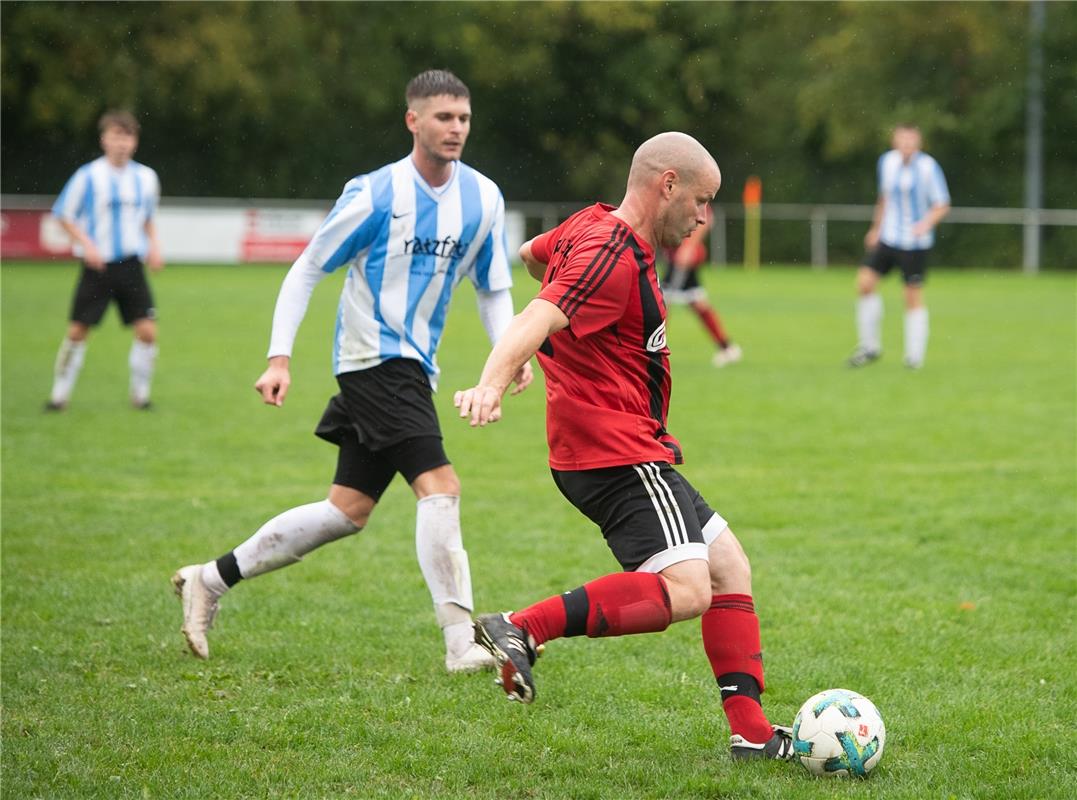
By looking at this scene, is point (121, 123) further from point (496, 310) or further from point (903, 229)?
point (903, 229)

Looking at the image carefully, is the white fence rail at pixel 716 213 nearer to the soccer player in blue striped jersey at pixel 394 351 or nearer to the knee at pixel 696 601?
the soccer player in blue striped jersey at pixel 394 351

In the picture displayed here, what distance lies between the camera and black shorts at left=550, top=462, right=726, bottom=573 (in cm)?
398

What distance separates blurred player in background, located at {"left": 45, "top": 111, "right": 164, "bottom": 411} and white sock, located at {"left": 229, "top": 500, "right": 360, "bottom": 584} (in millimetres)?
6460

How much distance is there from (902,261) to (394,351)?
35.1ft

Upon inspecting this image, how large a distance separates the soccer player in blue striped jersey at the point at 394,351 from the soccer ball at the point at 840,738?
4.44 feet

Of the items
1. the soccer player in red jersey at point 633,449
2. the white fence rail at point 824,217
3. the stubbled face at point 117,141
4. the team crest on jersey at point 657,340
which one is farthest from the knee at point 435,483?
the white fence rail at point 824,217

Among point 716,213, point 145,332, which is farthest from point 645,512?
point 716,213

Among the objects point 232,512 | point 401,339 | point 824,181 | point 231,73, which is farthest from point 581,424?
point 824,181

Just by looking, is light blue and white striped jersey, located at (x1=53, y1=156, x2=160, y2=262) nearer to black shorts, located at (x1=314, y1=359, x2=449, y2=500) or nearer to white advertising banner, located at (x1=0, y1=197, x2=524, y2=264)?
black shorts, located at (x1=314, y1=359, x2=449, y2=500)

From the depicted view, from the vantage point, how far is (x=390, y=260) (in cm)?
512

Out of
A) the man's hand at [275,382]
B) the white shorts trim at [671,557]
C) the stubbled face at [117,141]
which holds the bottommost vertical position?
the white shorts trim at [671,557]

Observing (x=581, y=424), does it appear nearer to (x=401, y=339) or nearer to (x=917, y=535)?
(x=401, y=339)

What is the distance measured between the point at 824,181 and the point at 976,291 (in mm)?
14630

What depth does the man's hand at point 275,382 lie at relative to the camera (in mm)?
4746
